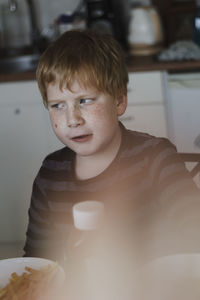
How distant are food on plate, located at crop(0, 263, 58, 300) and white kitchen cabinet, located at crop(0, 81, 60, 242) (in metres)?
1.50

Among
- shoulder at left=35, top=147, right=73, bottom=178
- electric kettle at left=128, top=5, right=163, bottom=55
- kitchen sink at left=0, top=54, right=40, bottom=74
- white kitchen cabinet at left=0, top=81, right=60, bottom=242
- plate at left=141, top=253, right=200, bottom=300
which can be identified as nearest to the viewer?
plate at left=141, top=253, right=200, bottom=300

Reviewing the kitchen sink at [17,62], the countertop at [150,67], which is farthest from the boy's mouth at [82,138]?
the kitchen sink at [17,62]

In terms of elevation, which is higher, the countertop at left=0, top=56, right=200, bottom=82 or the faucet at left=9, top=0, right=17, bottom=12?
the faucet at left=9, top=0, right=17, bottom=12

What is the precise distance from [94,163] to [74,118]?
190 millimetres

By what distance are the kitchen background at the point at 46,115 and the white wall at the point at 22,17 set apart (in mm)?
339

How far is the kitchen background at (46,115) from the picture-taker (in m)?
2.01

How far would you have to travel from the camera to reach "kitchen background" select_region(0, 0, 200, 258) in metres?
2.01

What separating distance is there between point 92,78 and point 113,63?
0.22 ft

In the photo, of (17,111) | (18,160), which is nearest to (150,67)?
(17,111)

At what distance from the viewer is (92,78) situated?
2.54ft

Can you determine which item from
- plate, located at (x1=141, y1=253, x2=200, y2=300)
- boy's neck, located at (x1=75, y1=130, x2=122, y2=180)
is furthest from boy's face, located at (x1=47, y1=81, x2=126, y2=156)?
plate, located at (x1=141, y1=253, x2=200, y2=300)

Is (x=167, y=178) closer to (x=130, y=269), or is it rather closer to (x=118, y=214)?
(x=118, y=214)

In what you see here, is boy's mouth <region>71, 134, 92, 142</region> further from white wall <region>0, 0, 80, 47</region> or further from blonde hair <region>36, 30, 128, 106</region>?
white wall <region>0, 0, 80, 47</region>

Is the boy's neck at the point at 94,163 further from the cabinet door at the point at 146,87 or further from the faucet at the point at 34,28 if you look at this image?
the faucet at the point at 34,28
